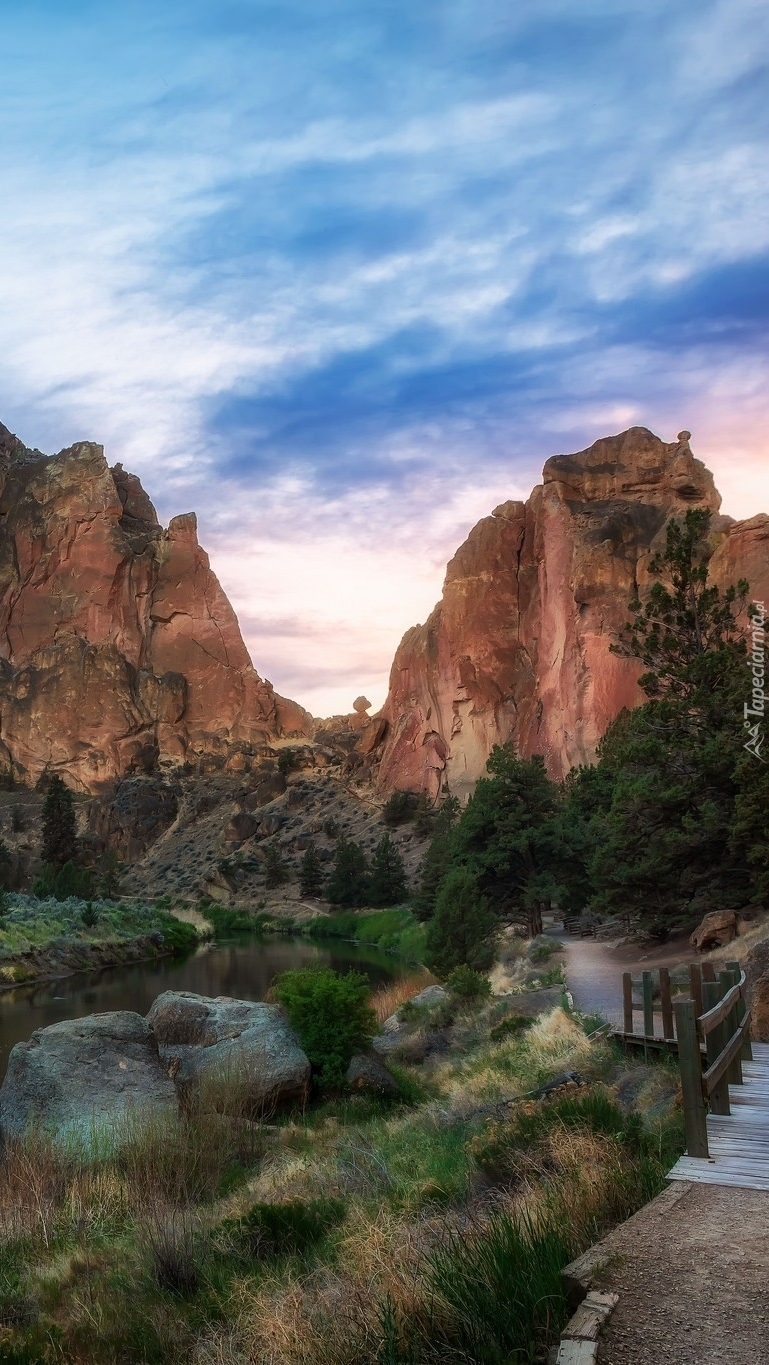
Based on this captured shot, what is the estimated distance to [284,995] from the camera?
59.3 feet

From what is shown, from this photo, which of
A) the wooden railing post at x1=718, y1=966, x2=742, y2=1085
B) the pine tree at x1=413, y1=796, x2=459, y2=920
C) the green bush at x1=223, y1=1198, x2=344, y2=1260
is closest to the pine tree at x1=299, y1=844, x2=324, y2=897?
the pine tree at x1=413, y1=796, x2=459, y2=920

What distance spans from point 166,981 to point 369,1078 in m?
24.6

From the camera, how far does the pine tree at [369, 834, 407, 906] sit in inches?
2766

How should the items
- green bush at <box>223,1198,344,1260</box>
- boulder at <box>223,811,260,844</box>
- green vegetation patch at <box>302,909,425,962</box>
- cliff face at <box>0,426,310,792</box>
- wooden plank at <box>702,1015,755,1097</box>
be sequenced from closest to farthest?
wooden plank at <box>702,1015,755,1097</box> < green bush at <box>223,1198,344,1260</box> < green vegetation patch at <box>302,909,425,962</box> < boulder at <box>223,811,260,844</box> < cliff face at <box>0,426,310,792</box>

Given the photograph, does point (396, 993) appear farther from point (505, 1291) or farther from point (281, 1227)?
point (505, 1291)

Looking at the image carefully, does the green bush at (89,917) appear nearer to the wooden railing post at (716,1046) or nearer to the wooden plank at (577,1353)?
the wooden railing post at (716,1046)

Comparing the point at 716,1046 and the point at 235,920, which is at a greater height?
the point at 716,1046

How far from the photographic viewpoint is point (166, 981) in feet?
127

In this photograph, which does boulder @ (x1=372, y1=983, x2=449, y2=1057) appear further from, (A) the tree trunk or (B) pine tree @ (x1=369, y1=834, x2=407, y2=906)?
(B) pine tree @ (x1=369, y1=834, x2=407, y2=906)

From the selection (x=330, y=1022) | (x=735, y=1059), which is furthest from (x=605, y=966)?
(x=735, y=1059)

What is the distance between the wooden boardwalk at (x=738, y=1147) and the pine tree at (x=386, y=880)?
62.9 meters

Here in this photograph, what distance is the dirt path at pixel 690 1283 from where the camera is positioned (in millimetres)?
3848

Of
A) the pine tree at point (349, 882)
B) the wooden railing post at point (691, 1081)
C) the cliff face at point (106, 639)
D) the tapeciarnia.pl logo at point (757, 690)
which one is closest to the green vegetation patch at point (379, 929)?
the pine tree at point (349, 882)

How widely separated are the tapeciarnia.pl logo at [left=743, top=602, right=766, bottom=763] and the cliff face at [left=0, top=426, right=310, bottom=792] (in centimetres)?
10482
